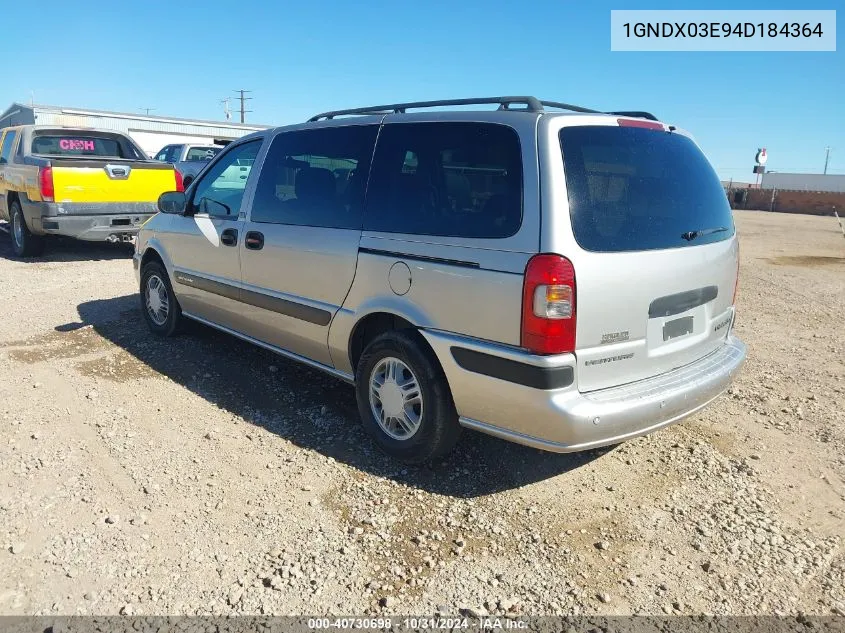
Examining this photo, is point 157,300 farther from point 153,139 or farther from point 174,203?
point 153,139

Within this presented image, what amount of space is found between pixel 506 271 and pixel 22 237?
9.47 metres

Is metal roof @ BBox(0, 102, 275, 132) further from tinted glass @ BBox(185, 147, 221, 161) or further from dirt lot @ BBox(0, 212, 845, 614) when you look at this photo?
dirt lot @ BBox(0, 212, 845, 614)

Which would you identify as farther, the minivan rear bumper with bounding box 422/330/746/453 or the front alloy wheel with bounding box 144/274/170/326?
the front alloy wheel with bounding box 144/274/170/326

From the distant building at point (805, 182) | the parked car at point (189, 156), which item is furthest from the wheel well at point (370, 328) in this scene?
the distant building at point (805, 182)

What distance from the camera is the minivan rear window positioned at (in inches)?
115

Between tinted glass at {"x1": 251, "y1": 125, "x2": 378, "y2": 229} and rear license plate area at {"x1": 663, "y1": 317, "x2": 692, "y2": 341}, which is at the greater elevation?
tinted glass at {"x1": 251, "y1": 125, "x2": 378, "y2": 229}

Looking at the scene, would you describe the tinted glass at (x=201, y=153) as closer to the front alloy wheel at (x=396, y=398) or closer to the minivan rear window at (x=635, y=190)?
the front alloy wheel at (x=396, y=398)

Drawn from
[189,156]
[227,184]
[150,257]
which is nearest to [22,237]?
[150,257]

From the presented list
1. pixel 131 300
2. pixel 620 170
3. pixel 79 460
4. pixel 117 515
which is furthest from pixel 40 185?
pixel 620 170

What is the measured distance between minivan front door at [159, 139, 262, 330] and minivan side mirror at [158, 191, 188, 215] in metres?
0.05

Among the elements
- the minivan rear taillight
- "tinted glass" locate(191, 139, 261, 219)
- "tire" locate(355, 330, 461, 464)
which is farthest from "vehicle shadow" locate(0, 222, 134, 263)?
the minivan rear taillight

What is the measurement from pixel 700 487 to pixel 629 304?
1198 millimetres

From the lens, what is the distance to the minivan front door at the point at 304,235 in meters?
3.79

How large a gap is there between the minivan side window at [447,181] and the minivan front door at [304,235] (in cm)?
18
